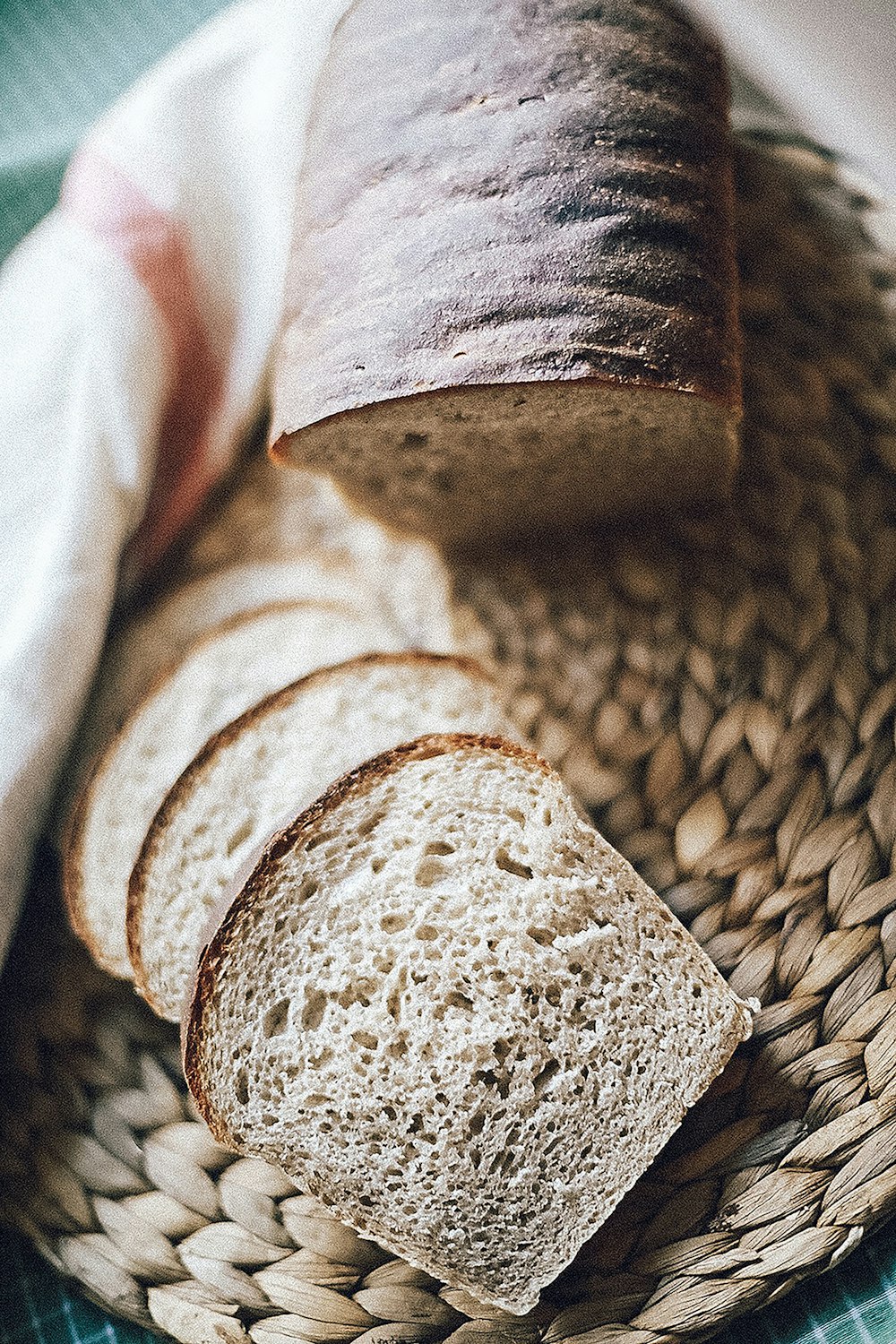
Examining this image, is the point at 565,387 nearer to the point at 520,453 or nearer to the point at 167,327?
the point at 520,453

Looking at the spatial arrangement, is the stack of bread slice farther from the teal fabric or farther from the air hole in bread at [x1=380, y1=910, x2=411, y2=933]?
the teal fabric

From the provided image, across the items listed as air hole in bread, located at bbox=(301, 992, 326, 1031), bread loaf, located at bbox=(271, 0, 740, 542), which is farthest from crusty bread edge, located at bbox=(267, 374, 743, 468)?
air hole in bread, located at bbox=(301, 992, 326, 1031)

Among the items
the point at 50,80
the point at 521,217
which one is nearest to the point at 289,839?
the point at 521,217

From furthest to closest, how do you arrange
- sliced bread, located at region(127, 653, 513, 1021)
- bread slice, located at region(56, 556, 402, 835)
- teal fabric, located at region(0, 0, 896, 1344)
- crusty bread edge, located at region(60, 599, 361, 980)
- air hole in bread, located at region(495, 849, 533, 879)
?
teal fabric, located at region(0, 0, 896, 1344), bread slice, located at region(56, 556, 402, 835), crusty bread edge, located at region(60, 599, 361, 980), sliced bread, located at region(127, 653, 513, 1021), air hole in bread, located at region(495, 849, 533, 879)

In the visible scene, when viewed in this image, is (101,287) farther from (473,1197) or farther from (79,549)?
(473,1197)

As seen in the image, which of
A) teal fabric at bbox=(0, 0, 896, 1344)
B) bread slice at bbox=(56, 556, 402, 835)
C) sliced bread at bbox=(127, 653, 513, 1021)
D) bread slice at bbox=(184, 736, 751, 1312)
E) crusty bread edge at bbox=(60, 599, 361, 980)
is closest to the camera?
bread slice at bbox=(184, 736, 751, 1312)

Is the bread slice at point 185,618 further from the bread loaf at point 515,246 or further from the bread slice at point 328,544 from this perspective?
the bread loaf at point 515,246
